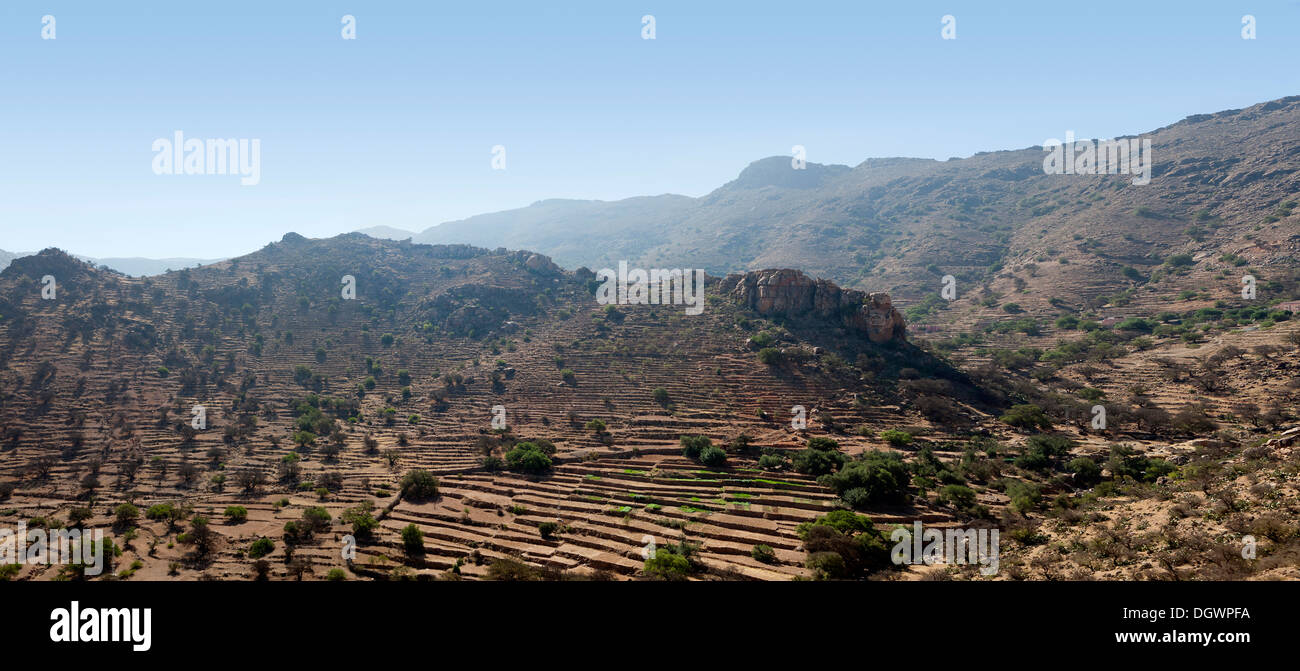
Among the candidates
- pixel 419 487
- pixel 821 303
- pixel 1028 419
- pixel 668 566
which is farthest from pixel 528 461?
pixel 1028 419

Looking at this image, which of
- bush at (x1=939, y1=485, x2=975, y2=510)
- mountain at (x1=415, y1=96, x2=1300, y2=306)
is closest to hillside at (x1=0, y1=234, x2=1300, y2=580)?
bush at (x1=939, y1=485, x2=975, y2=510)

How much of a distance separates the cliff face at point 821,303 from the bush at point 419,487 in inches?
1490

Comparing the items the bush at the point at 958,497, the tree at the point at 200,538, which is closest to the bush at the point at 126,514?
the tree at the point at 200,538

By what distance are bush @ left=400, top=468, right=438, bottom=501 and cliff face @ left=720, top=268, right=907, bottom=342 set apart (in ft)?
124

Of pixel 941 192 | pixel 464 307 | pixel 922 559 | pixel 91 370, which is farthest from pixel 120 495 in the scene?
pixel 941 192

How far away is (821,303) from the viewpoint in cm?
5538

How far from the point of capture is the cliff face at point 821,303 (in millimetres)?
51812

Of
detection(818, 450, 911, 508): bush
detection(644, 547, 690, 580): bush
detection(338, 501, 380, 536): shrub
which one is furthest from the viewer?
detection(818, 450, 911, 508): bush

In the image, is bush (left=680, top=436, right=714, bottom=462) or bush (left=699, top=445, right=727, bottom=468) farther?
bush (left=680, top=436, right=714, bottom=462)

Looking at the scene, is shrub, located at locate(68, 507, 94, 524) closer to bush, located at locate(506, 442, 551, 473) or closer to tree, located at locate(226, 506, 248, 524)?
tree, located at locate(226, 506, 248, 524)

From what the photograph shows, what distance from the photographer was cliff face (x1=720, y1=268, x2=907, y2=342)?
5181 cm

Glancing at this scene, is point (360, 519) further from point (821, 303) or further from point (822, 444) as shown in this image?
point (821, 303)

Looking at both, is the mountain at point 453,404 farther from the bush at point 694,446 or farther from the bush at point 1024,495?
the bush at point 1024,495
